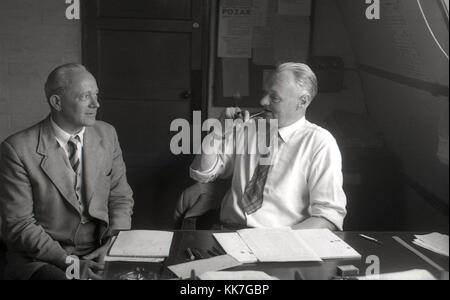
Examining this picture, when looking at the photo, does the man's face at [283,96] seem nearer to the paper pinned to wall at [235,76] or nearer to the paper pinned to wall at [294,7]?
the paper pinned to wall at [235,76]

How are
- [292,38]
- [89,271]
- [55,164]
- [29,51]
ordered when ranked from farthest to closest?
1. [292,38]
2. [29,51]
3. [55,164]
4. [89,271]

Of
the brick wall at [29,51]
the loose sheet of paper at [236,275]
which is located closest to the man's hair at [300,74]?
the loose sheet of paper at [236,275]

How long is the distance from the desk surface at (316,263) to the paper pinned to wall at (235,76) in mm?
1821

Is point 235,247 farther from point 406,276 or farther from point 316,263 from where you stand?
point 406,276

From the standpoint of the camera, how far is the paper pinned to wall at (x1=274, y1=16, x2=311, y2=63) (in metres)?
3.40

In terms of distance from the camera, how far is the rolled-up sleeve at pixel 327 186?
201 cm

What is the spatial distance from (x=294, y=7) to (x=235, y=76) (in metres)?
0.57

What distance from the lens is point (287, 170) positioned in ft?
7.19

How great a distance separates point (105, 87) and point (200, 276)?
90.2 inches

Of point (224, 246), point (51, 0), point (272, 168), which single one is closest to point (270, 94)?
point (272, 168)

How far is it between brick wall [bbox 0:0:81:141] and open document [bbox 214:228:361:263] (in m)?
2.09

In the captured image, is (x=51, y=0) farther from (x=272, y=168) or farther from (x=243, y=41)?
(x=272, y=168)

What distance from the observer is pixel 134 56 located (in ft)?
11.2

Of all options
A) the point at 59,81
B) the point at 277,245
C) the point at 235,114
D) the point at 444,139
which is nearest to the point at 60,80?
the point at 59,81
